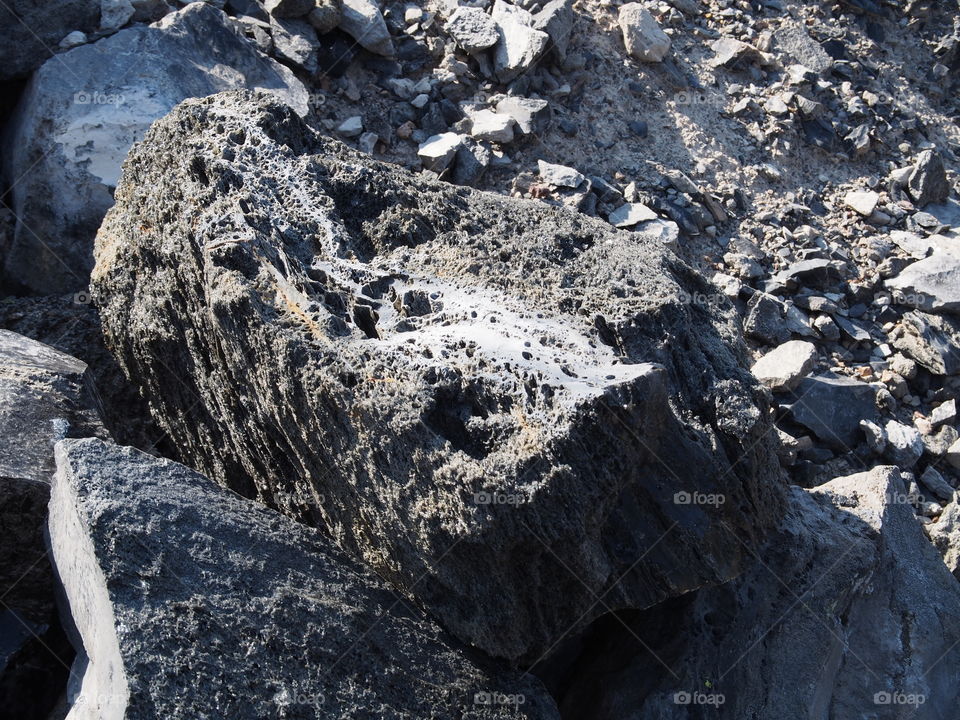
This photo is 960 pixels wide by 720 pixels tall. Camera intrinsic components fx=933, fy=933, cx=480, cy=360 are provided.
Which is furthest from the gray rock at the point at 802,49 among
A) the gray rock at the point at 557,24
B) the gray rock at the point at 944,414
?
the gray rock at the point at 944,414

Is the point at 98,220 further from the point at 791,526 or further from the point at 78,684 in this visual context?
the point at 791,526

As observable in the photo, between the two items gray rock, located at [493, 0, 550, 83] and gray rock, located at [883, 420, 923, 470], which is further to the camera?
gray rock, located at [493, 0, 550, 83]

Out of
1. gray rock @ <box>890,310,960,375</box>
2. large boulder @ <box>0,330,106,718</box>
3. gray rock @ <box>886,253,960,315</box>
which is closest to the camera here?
large boulder @ <box>0,330,106,718</box>

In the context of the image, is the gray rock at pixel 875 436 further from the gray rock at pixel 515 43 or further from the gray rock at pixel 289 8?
the gray rock at pixel 289 8

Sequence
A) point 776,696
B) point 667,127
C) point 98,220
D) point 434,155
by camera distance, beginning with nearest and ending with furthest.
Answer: point 776,696
point 98,220
point 434,155
point 667,127

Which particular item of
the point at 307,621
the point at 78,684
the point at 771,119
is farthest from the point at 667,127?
the point at 78,684

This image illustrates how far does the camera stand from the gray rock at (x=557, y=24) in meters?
5.69

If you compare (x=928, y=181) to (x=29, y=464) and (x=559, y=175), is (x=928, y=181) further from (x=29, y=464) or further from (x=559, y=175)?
(x=29, y=464)

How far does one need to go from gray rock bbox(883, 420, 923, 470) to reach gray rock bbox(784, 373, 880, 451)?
0.12 metres

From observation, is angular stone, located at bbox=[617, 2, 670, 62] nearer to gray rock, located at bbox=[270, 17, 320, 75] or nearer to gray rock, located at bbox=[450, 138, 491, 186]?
gray rock, located at bbox=[450, 138, 491, 186]

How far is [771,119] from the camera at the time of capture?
19.3 feet

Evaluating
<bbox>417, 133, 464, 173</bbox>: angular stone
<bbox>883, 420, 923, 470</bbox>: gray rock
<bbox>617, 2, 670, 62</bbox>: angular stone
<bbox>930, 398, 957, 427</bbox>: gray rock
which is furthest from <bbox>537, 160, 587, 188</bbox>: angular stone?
<bbox>930, 398, 957, 427</bbox>: gray rock

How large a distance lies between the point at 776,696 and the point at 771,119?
12.6ft

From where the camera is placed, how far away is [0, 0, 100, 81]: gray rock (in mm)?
4965
